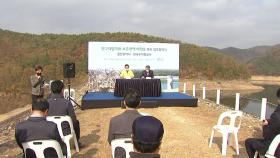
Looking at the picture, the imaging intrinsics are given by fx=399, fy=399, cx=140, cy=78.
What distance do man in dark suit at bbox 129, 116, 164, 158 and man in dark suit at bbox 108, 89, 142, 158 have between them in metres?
2.03

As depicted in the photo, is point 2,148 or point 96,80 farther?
point 96,80

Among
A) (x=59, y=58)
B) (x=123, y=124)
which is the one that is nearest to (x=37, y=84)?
(x=123, y=124)

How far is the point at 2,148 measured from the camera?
955 centimetres

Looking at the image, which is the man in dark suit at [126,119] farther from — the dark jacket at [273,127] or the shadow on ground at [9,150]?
the shadow on ground at [9,150]

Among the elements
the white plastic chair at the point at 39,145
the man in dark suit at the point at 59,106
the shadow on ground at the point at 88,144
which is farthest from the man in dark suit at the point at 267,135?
the shadow on ground at the point at 88,144

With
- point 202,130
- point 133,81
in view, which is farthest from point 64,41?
point 202,130

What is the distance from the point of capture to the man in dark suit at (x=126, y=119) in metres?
4.78

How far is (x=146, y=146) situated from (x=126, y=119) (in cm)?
220

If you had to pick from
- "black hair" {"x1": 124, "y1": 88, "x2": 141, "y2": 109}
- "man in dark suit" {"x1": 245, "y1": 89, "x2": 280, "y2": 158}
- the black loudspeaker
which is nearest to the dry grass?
the black loudspeaker

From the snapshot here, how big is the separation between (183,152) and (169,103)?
818 centimetres

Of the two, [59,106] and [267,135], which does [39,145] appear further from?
[267,135]

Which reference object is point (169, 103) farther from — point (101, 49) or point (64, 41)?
point (64, 41)

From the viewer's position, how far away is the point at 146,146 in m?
2.70

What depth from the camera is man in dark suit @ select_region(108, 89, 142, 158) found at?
4781 millimetres
